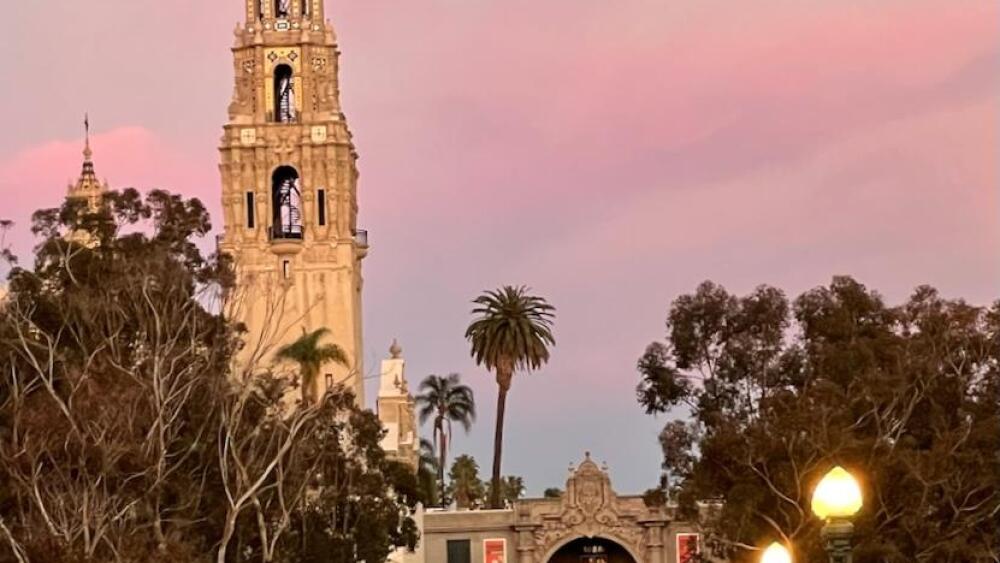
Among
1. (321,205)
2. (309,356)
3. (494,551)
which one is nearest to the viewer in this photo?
(309,356)

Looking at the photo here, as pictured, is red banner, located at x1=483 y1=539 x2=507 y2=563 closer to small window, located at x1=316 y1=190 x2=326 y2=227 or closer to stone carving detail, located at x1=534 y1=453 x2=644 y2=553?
stone carving detail, located at x1=534 y1=453 x2=644 y2=553

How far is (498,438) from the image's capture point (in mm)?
93562

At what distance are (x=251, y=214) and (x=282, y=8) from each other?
9281 mm

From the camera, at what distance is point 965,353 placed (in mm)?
58438

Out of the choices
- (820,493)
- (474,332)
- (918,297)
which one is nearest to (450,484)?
(474,332)

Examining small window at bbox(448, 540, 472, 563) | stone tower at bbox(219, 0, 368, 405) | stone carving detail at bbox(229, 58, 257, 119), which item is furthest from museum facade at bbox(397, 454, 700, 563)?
stone carving detail at bbox(229, 58, 257, 119)

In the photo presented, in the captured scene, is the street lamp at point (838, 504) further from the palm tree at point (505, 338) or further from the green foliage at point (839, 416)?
the palm tree at point (505, 338)

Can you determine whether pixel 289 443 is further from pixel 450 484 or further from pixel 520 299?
pixel 450 484

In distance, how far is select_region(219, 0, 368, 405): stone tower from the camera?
274ft

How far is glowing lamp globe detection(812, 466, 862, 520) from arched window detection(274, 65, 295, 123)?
6641 centimetres

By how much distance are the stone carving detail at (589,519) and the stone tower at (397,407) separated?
5813 millimetres

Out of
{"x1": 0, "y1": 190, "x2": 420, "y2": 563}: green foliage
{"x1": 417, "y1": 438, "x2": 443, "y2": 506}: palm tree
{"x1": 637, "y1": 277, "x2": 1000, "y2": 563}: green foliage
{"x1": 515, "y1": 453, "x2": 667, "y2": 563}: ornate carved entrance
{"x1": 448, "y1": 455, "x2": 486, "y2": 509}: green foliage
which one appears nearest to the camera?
{"x1": 0, "y1": 190, "x2": 420, "y2": 563}: green foliage

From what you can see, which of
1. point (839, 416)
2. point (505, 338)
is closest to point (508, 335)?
point (505, 338)

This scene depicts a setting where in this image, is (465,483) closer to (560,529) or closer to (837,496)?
(560,529)
